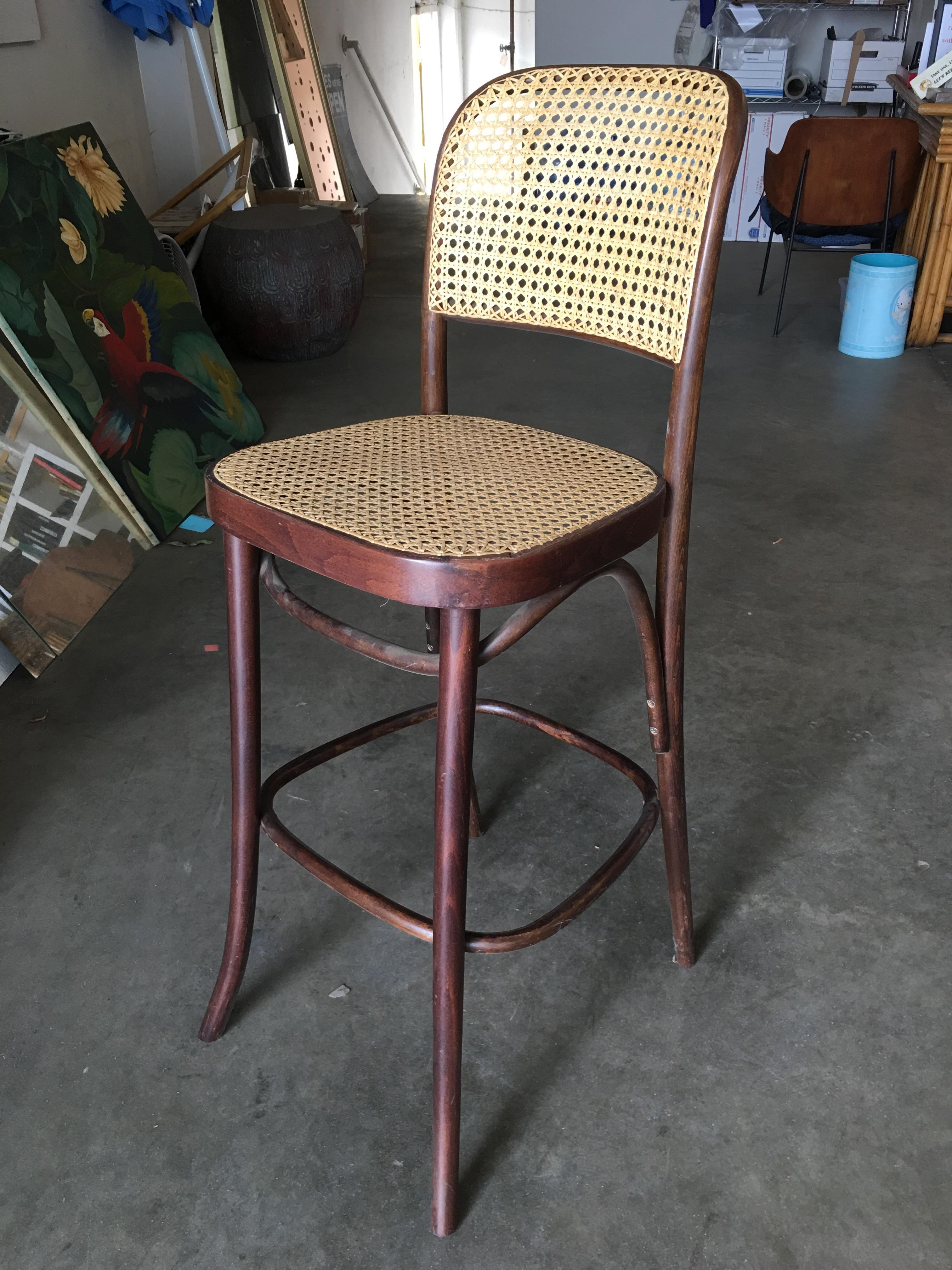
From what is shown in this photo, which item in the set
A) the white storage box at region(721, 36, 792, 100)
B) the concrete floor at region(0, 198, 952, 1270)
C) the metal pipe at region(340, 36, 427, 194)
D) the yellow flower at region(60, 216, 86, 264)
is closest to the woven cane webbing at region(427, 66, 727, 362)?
the concrete floor at region(0, 198, 952, 1270)

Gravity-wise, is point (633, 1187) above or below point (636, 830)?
below

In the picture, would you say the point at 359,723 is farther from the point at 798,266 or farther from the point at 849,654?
the point at 798,266

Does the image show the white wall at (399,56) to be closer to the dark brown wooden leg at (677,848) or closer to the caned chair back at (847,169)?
the caned chair back at (847,169)

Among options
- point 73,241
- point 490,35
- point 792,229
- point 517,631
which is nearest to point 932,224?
point 792,229

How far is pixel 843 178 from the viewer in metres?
3.77

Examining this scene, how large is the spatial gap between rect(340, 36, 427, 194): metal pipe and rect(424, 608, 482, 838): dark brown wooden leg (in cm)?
595

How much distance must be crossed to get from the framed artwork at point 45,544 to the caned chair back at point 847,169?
2.86 meters

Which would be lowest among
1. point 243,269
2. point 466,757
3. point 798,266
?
point 798,266

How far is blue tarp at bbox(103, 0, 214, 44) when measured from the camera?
11.2ft

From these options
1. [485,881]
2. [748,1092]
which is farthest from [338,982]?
[748,1092]

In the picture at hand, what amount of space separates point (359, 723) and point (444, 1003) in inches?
35.7

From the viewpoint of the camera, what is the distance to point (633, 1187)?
1.11 metres

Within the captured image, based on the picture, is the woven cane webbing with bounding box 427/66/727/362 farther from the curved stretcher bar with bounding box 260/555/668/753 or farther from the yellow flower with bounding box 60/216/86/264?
the yellow flower with bounding box 60/216/86/264

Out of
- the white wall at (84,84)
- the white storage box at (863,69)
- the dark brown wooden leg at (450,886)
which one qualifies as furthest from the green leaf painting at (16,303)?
the white storage box at (863,69)
